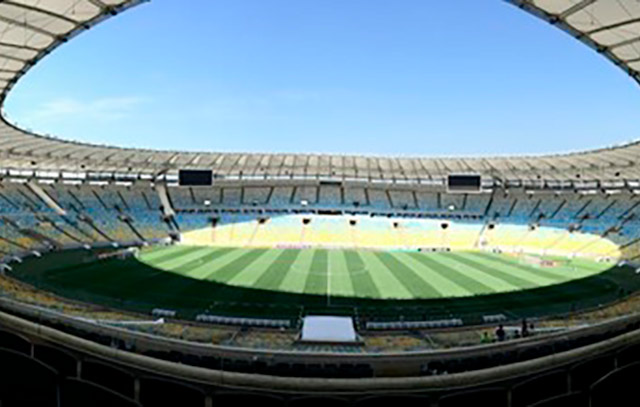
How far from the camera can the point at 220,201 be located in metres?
58.1

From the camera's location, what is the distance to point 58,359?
48.8 ft

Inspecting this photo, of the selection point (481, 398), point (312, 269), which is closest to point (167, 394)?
point (481, 398)

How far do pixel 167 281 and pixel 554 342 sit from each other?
21.1 meters

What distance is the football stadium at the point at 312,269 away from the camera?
14.0 metres

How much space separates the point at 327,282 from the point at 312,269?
482cm

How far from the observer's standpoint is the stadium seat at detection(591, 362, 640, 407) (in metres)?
11.6

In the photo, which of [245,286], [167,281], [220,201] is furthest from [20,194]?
[245,286]

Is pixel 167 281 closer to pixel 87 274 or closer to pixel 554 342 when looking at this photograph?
pixel 87 274

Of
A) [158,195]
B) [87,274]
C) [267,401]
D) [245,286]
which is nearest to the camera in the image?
[267,401]

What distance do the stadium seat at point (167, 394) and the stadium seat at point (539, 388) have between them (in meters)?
8.38

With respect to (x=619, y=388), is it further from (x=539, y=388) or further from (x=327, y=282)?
(x=327, y=282)

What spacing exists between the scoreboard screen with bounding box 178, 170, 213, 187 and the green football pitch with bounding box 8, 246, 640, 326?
32.7 ft

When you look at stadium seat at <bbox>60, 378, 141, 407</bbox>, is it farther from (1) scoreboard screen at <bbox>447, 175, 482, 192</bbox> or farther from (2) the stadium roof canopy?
(1) scoreboard screen at <bbox>447, 175, 482, 192</bbox>

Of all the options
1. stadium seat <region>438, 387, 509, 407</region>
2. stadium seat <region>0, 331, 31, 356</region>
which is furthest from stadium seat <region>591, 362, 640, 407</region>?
stadium seat <region>0, 331, 31, 356</region>
